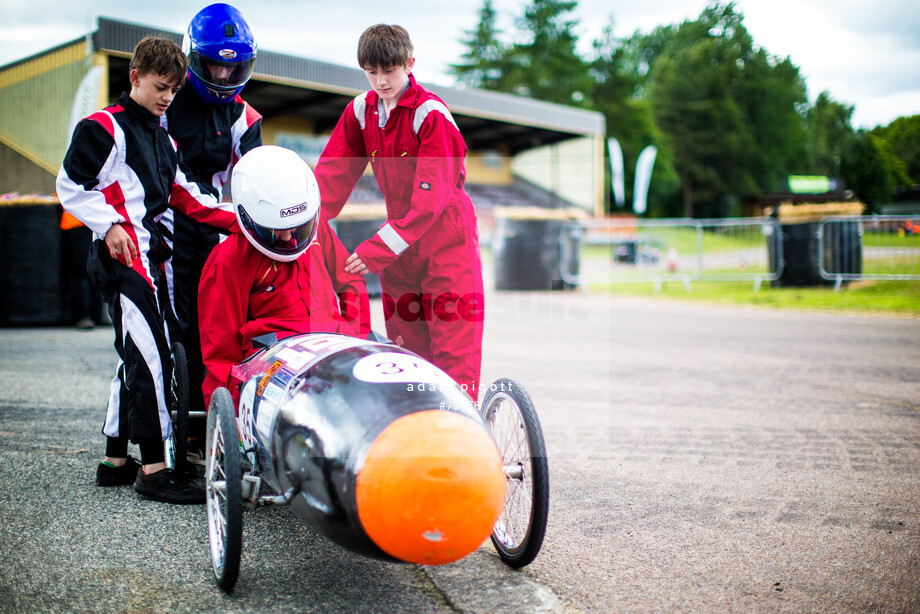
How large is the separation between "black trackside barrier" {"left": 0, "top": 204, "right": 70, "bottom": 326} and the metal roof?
431 centimetres

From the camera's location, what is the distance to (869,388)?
19.0 feet

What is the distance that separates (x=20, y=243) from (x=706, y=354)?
27.7ft

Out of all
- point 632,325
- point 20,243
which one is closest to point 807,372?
point 632,325

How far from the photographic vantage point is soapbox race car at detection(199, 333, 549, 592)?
6.28 ft

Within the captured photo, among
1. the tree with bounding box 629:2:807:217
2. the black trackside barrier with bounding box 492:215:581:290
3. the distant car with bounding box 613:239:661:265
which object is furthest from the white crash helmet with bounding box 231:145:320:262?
the tree with bounding box 629:2:807:217

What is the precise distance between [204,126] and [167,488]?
69.5 inches

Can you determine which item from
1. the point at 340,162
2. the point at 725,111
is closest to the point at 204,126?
the point at 340,162

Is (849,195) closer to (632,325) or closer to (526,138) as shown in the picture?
(632,325)

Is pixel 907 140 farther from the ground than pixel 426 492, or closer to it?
farther from the ground

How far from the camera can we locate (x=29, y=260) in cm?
871

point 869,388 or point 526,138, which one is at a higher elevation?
point 526,138

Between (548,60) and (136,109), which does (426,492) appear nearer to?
(136,109)

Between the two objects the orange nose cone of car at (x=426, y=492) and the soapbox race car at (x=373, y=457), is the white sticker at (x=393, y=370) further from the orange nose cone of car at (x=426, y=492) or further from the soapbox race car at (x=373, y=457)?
the orange nose cone of car at (x=426, y=492)

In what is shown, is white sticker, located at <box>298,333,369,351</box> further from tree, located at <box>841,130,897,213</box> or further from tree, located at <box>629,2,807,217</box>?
tree, located at <box>629,2,807,217</box>
